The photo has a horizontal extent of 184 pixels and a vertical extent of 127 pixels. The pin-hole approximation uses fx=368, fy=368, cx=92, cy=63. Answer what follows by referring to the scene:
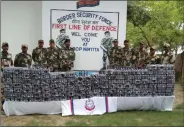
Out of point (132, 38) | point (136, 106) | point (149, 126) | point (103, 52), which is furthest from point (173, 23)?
point (149, 126)

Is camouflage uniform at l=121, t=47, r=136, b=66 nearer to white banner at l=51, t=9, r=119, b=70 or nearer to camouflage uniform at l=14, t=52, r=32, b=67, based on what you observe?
white banner at l=51, t=9, r=119, b=70

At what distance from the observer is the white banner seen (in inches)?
446

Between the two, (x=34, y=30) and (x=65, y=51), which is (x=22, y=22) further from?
(x=65, y=51)

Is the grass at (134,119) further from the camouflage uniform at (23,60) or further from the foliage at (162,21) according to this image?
the foliage at (162,21)

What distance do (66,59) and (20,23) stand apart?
2.45m

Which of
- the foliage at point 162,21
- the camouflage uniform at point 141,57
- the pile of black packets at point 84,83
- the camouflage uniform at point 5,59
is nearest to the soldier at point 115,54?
the camouflage uniform at point 141,57

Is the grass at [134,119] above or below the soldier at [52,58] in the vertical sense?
below

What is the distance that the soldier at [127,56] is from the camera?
10814mm

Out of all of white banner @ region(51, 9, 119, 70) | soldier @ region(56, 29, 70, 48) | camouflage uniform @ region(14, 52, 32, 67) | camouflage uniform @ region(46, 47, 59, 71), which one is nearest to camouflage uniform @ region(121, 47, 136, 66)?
white banner @ region(51, 9, 119, 70)

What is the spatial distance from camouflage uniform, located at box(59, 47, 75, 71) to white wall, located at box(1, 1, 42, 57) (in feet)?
5.35

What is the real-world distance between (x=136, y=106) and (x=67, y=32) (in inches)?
148

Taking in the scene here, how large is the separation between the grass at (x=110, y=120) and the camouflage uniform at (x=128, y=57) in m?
2.51

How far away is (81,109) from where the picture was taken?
8.38 m

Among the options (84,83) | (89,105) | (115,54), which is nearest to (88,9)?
(115,54)
